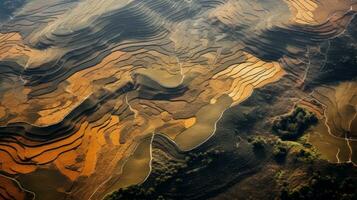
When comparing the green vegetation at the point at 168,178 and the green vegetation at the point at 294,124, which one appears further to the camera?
the green vegetation at the point at 294,124

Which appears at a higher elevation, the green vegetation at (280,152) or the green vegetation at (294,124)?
the green vegetation at (294,124)

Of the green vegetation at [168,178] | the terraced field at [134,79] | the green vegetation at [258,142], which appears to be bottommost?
the green vegetation at [168,178]

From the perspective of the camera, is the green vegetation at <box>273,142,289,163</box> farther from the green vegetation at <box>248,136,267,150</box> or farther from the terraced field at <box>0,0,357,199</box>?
the terraced field at <box>0,0,357,199</box>

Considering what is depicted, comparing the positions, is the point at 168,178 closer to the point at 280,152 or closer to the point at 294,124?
the point at 280,152

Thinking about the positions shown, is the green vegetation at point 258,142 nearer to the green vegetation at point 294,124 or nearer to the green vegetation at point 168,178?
the green vegetation at point 294,124

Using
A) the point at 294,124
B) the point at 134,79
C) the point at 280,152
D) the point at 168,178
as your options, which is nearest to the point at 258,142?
the point at 280,152

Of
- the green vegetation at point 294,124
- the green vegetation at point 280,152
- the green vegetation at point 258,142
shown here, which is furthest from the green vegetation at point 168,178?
the green vegetation at point 294,124
